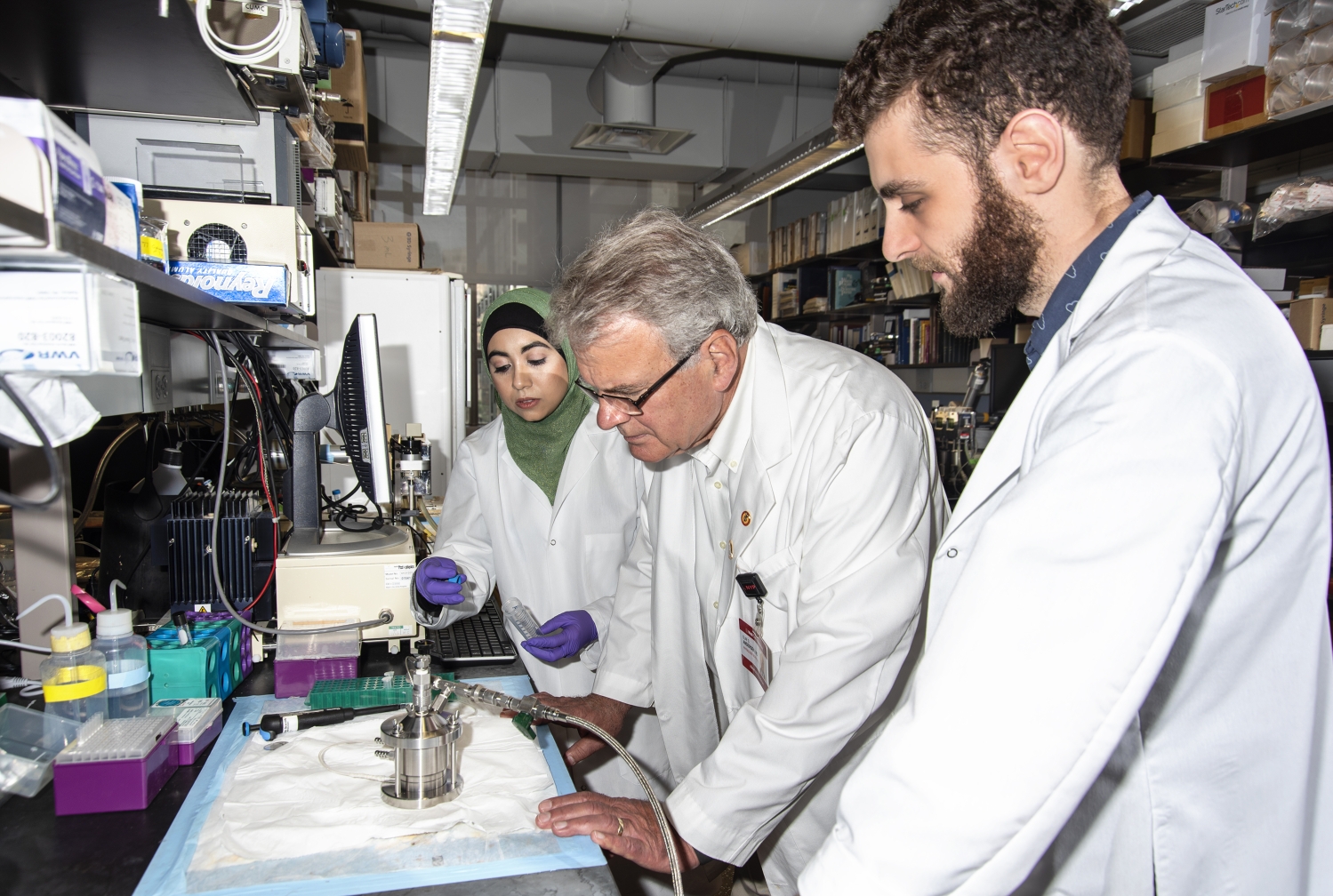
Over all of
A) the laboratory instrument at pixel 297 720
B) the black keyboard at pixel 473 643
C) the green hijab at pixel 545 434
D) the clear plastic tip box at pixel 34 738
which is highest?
the green hijab at pixel 545 434

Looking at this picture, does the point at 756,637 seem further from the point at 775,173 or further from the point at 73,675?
the point at 775,173

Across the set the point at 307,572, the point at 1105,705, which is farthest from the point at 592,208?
the point at 1105,705

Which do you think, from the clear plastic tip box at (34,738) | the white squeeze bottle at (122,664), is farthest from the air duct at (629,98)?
the clear plastic tip box at (34,738)

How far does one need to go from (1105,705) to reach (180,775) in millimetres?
1099

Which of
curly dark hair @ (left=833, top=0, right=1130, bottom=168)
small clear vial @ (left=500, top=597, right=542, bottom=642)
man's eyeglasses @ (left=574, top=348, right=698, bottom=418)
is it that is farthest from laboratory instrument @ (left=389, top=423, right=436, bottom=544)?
curly dark hair @ (left=833, top=0, right=1130, bottom=168)

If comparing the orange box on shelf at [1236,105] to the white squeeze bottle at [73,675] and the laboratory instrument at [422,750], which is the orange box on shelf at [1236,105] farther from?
the white squeeze bottle at [73,675]

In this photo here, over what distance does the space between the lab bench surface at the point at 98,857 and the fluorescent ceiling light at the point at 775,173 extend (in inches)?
117

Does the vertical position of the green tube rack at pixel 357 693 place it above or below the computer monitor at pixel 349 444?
below

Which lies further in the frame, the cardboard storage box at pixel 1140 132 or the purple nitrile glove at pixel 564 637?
the cardboard storage box at pixel 1140 132

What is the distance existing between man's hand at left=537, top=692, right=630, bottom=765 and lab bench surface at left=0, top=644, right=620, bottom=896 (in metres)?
0.50

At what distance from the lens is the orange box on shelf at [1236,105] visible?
2135 mm

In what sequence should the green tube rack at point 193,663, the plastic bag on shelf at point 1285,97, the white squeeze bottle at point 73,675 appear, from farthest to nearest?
the plastic bag on shelf at point 1285,97, the green tube rack at point 193,663, the white squeeze bottle at point 73,675

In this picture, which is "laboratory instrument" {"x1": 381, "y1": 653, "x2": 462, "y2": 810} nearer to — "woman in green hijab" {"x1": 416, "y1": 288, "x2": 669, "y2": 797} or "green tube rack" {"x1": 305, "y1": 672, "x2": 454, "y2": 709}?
"green tube rack" {"x1": 305, "y1": 672, "x2": 454, "y2": 709}

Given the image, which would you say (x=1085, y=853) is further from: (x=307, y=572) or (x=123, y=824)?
(x=307, y=572)
